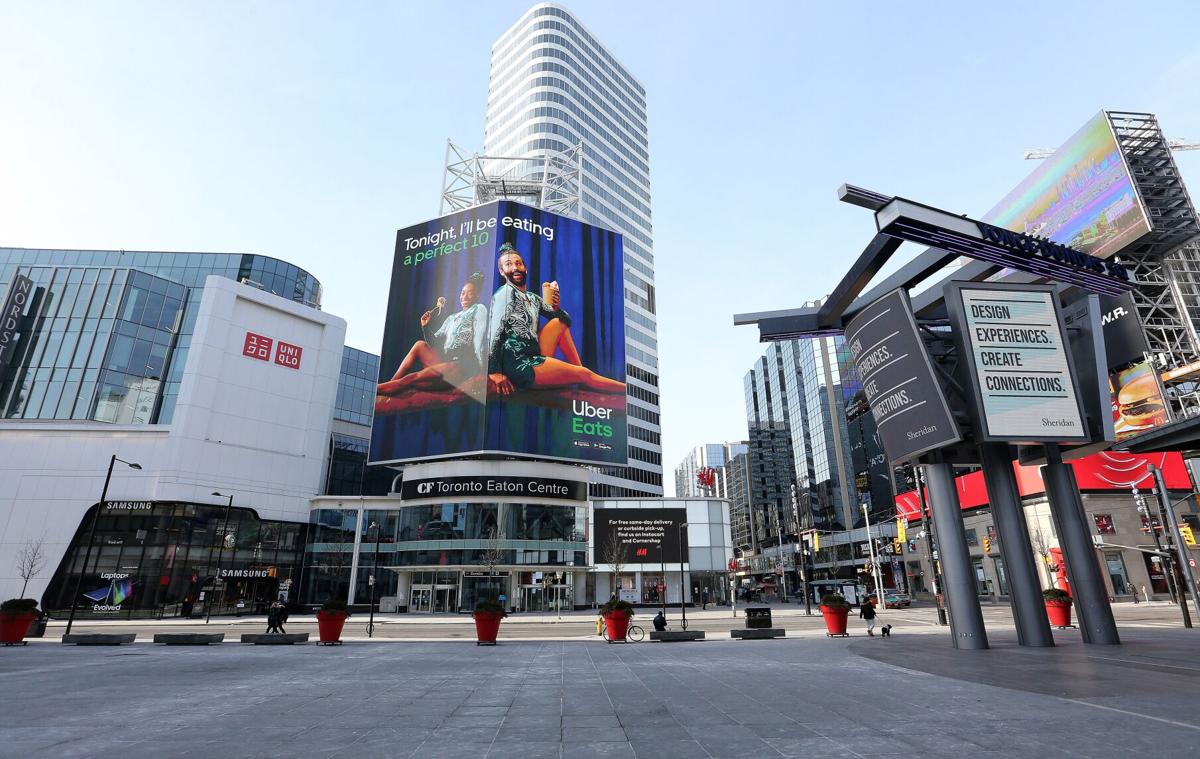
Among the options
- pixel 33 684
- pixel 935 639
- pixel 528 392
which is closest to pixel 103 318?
pixel 528 392

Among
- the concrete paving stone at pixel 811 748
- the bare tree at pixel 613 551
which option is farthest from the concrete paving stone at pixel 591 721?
the bare tree at pixel 613 551

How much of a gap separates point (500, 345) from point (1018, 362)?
49718mm

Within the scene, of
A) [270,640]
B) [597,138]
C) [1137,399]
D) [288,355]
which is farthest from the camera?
[597,138]

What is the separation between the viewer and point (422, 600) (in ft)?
201

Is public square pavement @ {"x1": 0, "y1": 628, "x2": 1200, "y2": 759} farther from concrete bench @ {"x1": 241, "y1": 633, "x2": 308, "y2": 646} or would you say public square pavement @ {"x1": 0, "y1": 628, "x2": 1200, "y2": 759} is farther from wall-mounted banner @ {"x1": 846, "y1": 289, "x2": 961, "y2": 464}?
concrete bench @ {"x1": 241, "y1": 633, "x2": 308, "y2": 646}

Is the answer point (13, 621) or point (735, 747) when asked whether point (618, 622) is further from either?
point (13, 621)

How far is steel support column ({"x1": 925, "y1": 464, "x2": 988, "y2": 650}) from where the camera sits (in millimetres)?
19094

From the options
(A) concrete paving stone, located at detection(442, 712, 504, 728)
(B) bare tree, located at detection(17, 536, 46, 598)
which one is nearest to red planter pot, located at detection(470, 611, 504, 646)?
(A) concrete paving stone, located at detection(442, 712, 504, 728)

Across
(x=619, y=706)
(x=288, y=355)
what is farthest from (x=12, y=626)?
(x=288, y=355)

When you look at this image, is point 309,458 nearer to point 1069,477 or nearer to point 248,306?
point 248,306

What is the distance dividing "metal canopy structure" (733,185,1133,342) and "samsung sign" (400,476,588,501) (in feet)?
143

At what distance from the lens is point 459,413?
61.2 m

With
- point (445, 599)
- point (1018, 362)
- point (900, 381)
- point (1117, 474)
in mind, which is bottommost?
point (445, 599)

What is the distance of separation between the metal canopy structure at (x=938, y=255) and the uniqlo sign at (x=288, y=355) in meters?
61.5
